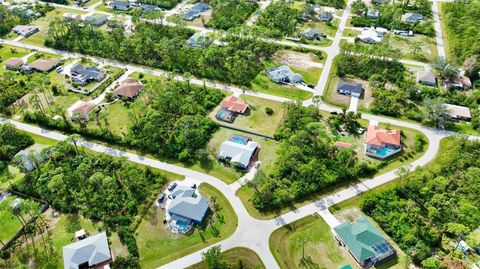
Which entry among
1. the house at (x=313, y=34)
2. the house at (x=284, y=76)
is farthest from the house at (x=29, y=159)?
the house at (x=313, y=34)

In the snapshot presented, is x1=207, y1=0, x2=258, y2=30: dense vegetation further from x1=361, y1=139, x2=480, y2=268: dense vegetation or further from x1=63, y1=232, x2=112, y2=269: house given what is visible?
x1=63, y1=232, x2=112, y2=269: house

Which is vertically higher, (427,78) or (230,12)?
(230,12)

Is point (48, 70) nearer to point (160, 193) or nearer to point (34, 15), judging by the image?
point (34, 15)

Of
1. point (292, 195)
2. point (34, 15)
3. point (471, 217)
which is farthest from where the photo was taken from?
point (34, 15)

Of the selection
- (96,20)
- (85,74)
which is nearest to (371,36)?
(85,74)

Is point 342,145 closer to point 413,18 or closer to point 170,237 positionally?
point 170,237

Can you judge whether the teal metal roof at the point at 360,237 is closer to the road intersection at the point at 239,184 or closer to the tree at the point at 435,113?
the road intersection at the point at 239,184

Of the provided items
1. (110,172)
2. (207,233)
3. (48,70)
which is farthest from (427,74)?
(48,70)
